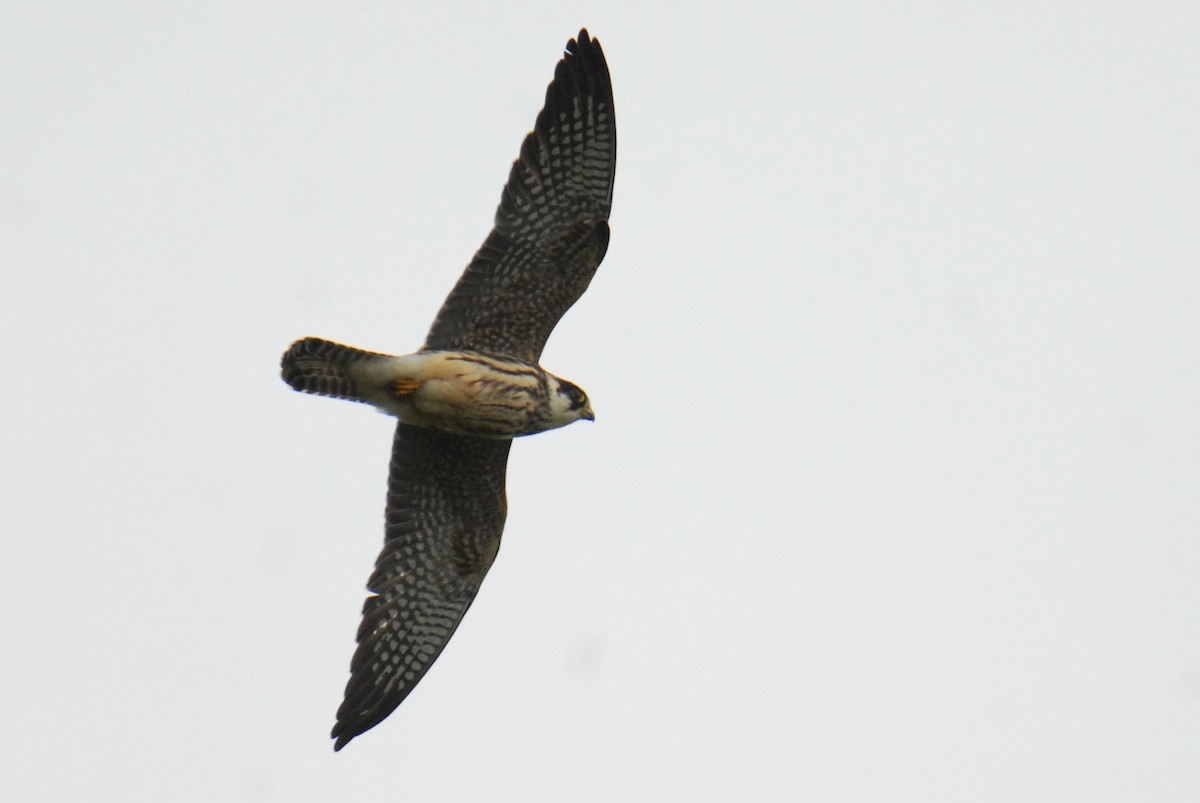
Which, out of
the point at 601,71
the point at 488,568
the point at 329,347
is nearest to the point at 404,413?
the point at 329,347

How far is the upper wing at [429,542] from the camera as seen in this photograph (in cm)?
1114

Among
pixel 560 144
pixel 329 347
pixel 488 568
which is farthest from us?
pixel 488 568

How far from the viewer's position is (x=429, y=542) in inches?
446

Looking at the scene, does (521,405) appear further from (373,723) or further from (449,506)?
(373,723)

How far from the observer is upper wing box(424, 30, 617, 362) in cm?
1075

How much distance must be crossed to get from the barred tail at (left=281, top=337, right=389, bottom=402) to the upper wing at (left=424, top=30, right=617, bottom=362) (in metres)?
0.69

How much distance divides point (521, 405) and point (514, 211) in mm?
1367

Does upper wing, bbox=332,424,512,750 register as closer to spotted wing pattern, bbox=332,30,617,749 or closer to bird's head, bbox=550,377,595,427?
spotted wing pattern, bbox=332,30,617,749

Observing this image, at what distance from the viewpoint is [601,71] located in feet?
35.2

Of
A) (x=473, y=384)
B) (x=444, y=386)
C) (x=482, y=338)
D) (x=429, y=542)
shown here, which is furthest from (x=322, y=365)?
(x=429, y=542)

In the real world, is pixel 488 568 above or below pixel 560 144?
below

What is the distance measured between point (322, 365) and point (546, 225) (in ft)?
6.06

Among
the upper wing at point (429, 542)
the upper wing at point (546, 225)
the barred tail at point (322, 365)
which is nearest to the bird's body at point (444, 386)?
the barred tail at point (322, 365)

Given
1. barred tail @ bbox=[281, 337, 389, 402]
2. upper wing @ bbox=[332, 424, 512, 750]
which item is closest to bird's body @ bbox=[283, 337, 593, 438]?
barred tail @ bbox=[281, 337, 389, 402]
